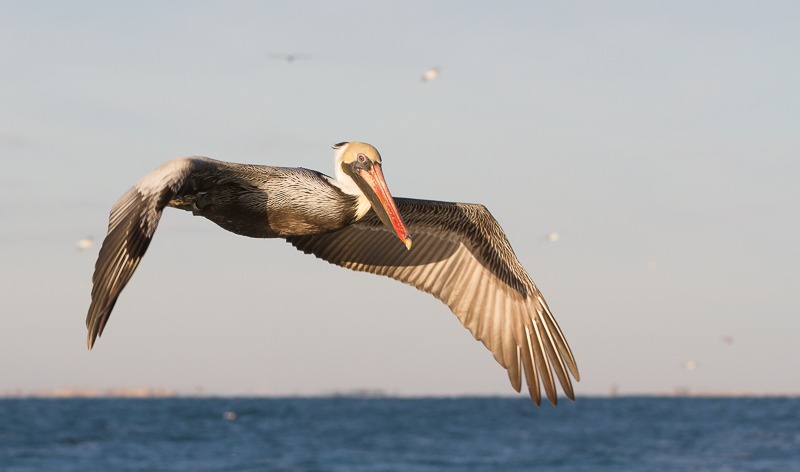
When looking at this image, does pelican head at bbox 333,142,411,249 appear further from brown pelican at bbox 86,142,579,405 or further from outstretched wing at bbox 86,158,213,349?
outstretched wing at bbox 86,158,213,349

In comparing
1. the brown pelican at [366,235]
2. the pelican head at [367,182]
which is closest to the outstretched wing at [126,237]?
the brown pelican at [366,235]

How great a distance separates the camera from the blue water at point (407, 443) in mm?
44031

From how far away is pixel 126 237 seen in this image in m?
7.19

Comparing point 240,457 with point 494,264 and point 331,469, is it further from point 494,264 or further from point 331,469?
point 494,264

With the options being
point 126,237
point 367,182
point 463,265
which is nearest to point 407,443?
point 463,265

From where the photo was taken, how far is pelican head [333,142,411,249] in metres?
8.44

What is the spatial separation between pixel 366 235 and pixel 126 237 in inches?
162

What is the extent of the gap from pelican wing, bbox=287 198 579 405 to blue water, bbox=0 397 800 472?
105ft

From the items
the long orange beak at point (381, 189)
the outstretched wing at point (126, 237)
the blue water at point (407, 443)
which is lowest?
the blue water at point (407, 443)

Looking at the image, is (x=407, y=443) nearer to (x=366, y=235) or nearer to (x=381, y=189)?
(x=366, y=235)

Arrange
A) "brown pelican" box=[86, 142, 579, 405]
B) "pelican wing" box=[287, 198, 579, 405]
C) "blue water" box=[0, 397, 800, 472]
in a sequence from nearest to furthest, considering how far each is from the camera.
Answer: "brown pelican" box=[86, 142, 579, 405] → "pelican wing" box=[287, 198, 579, 405] → "blue water" box=[0, 397, 800, 472]

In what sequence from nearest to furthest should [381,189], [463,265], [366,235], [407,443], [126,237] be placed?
[126,237] < [381,189] < [366,235] < [463,265] < [407,443]

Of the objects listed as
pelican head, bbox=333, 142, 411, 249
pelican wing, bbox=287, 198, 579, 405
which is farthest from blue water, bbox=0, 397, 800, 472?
pelican head, bbox=333, 142, 411, 249

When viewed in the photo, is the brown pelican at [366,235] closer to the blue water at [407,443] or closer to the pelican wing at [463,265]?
the pelican wing at [463,265]
